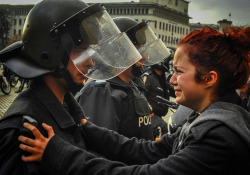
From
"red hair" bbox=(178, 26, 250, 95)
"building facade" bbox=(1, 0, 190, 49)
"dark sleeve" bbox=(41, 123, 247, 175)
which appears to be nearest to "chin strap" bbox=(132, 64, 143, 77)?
"red hair" bbox=(178, 26, 250, 95)

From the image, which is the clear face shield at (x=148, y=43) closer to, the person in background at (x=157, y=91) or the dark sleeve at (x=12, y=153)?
the person in background at (x=157, y=91)

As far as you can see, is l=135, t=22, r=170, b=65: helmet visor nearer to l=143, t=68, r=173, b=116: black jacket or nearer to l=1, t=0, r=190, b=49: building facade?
l=143, t=68, r=173, b=116: black jacket

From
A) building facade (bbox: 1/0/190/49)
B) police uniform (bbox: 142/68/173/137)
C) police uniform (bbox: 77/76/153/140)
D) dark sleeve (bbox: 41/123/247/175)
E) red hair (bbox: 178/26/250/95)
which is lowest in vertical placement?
building facade (bbox: 1/0/190/49)

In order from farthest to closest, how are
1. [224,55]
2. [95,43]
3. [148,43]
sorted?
[148,43] → [95,43] → [224,55]

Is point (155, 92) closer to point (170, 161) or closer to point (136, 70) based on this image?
point (136, 70)

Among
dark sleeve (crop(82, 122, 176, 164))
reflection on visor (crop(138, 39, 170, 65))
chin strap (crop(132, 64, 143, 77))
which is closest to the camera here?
dark sleeve (crop(82, 122, 176, 164))

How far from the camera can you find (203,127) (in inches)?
56.9

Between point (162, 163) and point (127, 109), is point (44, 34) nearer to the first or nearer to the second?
point (162, 163)

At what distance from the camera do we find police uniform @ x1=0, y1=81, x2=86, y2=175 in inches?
55.5

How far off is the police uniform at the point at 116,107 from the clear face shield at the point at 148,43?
2.26 ft

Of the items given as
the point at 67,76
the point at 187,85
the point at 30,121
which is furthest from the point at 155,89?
the point at 30,121

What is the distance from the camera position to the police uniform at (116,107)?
278 cm

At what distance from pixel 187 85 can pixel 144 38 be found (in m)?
2.00

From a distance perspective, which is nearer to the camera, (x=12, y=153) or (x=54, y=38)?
(x=12, y=153)
